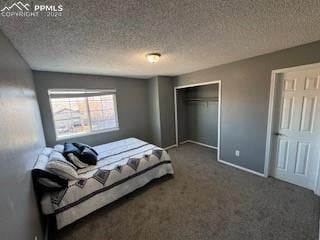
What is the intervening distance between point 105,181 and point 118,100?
2.54 m

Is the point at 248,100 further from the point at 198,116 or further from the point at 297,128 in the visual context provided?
the point at 198,116

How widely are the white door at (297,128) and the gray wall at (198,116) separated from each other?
6.09 feet

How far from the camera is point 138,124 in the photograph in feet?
15.2

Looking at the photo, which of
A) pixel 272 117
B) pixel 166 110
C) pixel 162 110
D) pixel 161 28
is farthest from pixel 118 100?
pixel 272 117

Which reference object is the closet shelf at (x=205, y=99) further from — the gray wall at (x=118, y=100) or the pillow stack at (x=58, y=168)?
the pillow stack at (x=58, y=168)

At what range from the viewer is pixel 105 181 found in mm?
2133

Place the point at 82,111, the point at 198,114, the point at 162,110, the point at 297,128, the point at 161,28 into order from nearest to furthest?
the point at 161,28 < the point at 297,128 < the point at 82,111 < the point at 162,110 < the point at 198,114

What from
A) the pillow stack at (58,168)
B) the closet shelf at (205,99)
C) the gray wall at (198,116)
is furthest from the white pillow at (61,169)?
the closet shelf at (205,99)

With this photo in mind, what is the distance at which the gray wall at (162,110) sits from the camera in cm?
435

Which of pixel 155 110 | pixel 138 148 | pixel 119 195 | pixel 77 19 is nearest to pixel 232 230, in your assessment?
pixel 119 195

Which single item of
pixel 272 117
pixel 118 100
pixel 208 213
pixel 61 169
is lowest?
pixel 208 213

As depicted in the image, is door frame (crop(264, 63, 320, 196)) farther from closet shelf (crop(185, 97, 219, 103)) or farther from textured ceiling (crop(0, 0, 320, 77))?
closet shelf (crop(185, 97, 219, 103))

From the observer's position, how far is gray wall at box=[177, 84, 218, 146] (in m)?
4.42

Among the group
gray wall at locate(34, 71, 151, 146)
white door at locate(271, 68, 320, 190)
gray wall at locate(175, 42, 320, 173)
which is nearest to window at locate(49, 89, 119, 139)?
gray wall at locate(34, 71, 151, 146)
